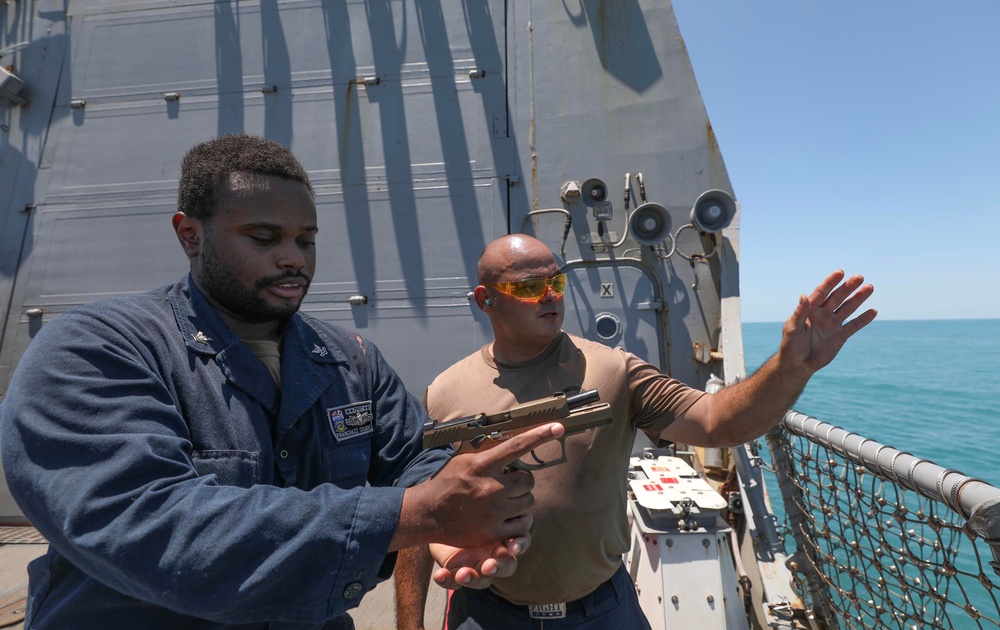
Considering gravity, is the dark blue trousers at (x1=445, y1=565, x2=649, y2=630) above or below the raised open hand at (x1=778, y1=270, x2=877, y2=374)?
below

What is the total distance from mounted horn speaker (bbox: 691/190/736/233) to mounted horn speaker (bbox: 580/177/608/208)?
26.7 inches

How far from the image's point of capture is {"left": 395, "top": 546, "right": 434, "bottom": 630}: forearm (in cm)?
194

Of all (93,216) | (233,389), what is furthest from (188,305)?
(93,216)

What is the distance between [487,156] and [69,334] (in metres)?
3.71

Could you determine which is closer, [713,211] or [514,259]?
[514,259]

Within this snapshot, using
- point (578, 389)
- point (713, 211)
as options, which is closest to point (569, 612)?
point (578, 389)

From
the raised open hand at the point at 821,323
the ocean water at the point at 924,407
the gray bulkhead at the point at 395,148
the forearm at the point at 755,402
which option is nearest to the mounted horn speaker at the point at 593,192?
the gray bulkhead at the point at 395,148

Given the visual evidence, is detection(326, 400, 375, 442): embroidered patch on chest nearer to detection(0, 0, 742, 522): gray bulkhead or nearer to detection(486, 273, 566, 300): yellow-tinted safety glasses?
detection(486, 273, 566, 300): yellow-tinted safety glasses

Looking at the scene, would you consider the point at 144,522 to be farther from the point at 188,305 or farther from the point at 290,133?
the point at 290,133

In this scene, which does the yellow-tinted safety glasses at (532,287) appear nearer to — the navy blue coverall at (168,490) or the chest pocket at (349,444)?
the chest pocket at (349,444)

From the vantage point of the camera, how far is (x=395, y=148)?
4426mm

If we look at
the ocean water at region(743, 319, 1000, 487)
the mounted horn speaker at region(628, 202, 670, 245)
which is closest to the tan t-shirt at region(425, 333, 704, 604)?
the mounted horn speaker at region(628, 202, 670, 245)

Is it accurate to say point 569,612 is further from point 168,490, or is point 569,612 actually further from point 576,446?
point 168,490

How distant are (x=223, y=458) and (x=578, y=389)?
3.12 ft
